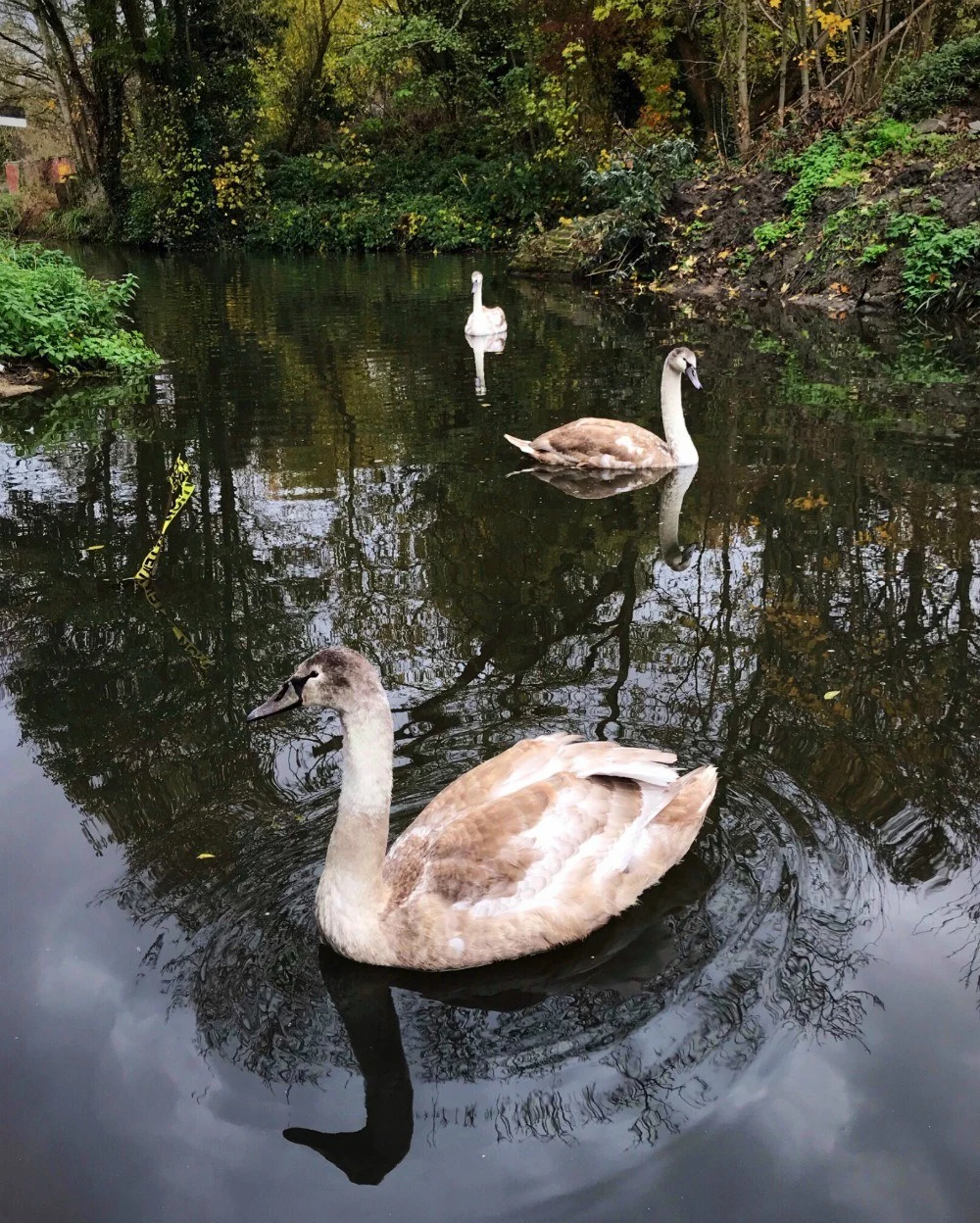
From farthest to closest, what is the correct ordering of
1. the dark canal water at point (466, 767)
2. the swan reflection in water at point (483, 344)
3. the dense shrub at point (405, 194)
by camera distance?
the dense shrub at point (405, 194) < the swan reflection in water at point (483, 344) < the dark canal water at point (466, 767)

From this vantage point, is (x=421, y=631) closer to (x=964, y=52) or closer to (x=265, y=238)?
(x=964, y=52)

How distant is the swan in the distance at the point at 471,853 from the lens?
397cm

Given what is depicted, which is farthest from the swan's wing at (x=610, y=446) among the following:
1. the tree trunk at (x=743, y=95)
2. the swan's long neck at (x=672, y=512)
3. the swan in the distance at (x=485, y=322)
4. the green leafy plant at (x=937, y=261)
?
the tree trunk at (x=743, y=95)

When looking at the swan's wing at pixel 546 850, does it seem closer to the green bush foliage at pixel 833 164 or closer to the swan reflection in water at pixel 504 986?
the swan reflection in water at pixel 504 986

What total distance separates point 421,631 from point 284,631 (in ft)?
2.79

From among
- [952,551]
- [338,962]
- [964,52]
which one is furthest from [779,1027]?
[964,52]

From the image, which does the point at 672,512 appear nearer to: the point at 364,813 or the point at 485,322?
the point at 364,813

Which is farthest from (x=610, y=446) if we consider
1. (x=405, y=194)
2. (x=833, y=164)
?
(x=405, y=194)

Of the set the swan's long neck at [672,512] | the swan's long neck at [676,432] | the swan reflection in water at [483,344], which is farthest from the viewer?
the swan reflection in water at [483,344]

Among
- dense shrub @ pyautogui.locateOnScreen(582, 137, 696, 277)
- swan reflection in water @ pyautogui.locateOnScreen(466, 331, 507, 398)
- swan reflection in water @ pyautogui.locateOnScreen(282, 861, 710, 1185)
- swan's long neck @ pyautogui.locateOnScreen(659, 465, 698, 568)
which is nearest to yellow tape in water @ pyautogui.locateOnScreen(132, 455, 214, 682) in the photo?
swan reflection in water @ pyautogui.locateOnScreen(282, 861, 710, 1185)

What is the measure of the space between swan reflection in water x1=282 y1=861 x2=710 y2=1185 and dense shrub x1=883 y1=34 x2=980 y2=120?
779 inches

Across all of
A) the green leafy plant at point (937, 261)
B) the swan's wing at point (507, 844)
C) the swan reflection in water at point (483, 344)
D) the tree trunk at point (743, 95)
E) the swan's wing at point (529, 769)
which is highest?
the tree trunk at point (743, 95)

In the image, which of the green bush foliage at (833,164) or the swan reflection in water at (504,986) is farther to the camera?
the green bush foliage at (833,164)

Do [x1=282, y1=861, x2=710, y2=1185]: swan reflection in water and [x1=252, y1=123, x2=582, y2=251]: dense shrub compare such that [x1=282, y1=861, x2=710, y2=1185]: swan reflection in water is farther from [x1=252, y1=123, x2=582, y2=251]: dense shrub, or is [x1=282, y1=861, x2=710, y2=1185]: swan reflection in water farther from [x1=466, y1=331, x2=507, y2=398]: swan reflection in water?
[x1=252, y1=123, x2=582, y2=251]: dense shrub
